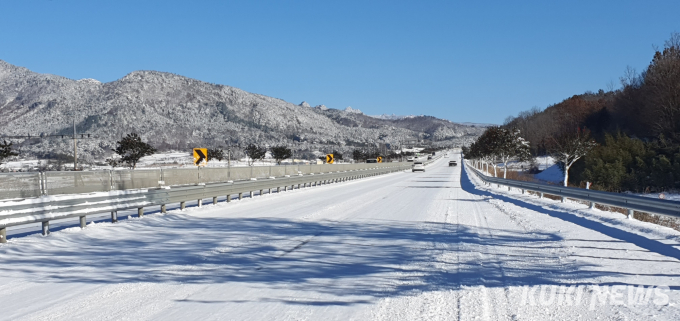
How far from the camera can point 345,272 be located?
7.51 meters

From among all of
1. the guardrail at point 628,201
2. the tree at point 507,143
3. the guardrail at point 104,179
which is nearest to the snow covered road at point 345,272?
the guardrail at point 628,201

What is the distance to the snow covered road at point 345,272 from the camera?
18.6 ft

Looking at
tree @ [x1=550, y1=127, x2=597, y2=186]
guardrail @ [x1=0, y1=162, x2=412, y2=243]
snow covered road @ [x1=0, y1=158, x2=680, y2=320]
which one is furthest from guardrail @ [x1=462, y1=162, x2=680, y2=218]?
tree @ [x1=550, y1=127, x2=597, y2=186]

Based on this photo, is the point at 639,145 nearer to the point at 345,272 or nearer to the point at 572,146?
the point at 572,146

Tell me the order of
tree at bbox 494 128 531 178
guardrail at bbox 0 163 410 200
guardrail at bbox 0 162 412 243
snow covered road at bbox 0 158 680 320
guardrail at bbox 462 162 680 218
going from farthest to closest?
tree at bbox 494 128 531 178, guardrail at bbox 0 163 410 200, guardrail at bbox 462 162 680 218, guardrail at bbox 0 162 412 243, snow covered road at bbox 0 158 680 320

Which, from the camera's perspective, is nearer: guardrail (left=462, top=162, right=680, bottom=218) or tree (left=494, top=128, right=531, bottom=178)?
guardrail (left=462, top=162, right=680, bottom=218)

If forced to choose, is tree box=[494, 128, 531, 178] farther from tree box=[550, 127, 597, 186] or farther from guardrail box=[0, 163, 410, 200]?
guardrail box=[0, 163, 410, 200]

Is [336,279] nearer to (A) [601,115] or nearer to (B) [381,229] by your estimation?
(B) [381,229]

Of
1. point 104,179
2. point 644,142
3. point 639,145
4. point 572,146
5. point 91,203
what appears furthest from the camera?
point 644,142

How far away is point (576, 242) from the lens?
10219 millimetres

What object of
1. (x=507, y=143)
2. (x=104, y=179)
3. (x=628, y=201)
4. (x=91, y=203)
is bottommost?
(x=628, y=201)

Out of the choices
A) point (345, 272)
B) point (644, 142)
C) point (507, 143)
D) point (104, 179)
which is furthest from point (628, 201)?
point (644, 142)

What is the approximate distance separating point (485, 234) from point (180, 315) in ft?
25.7

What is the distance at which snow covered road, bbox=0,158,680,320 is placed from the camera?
5680 millimetres
